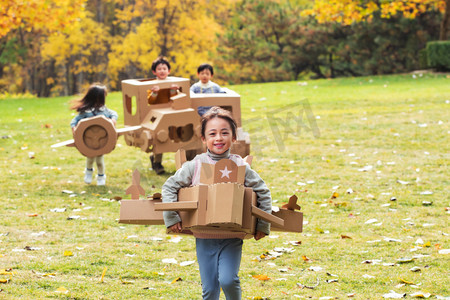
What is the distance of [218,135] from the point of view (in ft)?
11.5

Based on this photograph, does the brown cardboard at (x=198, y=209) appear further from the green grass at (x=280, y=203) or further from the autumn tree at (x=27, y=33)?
the autumn tree at (x=27, y=33)

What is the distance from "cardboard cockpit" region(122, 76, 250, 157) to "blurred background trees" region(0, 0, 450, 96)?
61.7ft

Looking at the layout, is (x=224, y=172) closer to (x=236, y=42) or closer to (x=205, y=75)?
(x=205, y=75)

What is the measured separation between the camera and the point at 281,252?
5.35 meters

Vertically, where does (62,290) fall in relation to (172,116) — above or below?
below

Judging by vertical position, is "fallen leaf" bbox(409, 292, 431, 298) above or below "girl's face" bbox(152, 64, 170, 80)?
below

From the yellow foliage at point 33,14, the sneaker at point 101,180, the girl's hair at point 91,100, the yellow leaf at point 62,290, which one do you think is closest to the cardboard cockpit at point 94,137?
the girl's hair at point 91,100

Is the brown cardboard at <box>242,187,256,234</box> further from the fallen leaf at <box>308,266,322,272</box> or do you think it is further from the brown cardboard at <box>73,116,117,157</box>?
the brown cardboard at <box>73,116,117,157</box>

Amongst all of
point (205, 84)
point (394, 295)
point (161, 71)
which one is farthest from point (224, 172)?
point (205, 84)

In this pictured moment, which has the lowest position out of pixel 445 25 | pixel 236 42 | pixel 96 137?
pixel 96 137

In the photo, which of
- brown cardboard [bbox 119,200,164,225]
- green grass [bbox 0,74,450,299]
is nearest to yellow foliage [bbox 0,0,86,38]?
green grass [bbox 0,74,450,299]

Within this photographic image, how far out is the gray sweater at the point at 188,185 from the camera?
344 centimetres

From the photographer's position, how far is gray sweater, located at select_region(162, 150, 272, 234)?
11.3 ft

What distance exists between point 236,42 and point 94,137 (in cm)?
2381
